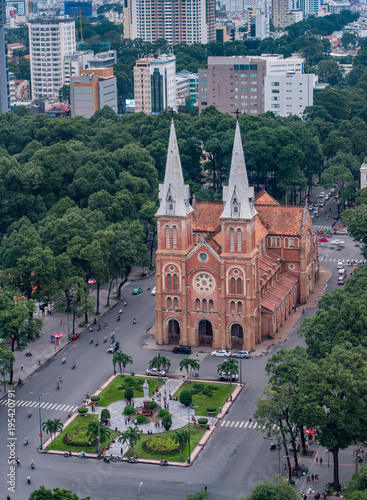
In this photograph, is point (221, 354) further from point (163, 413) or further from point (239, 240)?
point (163, 413)

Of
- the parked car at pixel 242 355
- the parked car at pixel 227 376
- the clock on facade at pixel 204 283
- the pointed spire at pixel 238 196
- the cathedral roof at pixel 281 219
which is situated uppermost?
the pointed spire at pixel 238 196

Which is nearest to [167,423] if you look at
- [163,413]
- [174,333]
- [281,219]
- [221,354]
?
[163,413]

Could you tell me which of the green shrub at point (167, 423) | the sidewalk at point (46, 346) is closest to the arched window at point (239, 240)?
the sidewalk at point (46, 346)

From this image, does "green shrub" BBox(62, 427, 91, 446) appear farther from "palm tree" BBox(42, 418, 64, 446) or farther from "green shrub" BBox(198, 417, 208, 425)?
"green shrub" BBox(198, 417, 208, 425)

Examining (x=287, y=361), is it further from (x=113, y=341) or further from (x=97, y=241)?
(x=97, y=241)

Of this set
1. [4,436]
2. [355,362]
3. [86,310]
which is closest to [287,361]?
[355,362]

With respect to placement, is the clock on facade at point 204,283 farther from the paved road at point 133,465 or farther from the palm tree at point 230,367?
the palm tree at point 230,367
